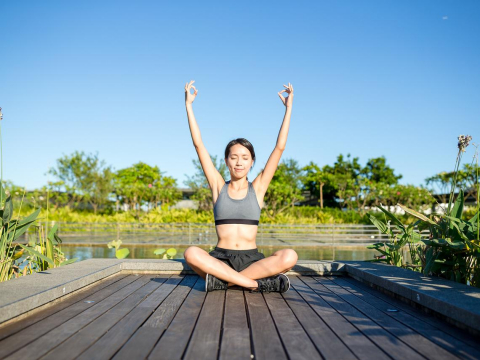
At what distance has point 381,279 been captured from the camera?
3127 millimetres

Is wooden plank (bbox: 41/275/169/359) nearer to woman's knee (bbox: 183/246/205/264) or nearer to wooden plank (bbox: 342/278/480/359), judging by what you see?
woman's knee (bbox: 183/246/205/264)

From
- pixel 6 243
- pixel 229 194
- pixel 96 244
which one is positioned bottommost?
pixel 96 244

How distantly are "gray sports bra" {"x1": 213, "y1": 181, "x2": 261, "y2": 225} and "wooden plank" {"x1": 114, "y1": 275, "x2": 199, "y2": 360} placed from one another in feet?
2.11

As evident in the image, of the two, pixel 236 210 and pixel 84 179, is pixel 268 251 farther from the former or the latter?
pixel 84 179

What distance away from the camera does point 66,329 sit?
2.01 meters

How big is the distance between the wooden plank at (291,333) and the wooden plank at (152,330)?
1.91ft

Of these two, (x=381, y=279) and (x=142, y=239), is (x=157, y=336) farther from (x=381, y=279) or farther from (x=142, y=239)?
(x=142, y=239)

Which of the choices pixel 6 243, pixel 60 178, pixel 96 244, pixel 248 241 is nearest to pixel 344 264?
pixel 248 241

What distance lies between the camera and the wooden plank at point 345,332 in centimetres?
167

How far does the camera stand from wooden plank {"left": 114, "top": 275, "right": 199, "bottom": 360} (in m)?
1.64

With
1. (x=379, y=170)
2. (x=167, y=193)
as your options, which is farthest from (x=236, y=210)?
(x=379, y=170)

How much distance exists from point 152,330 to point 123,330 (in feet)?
0.47

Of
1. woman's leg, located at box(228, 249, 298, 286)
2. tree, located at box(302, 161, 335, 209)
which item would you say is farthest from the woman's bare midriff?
tree, located at box(302, 161, 335, 209)

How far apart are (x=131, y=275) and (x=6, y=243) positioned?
120 centimetres
